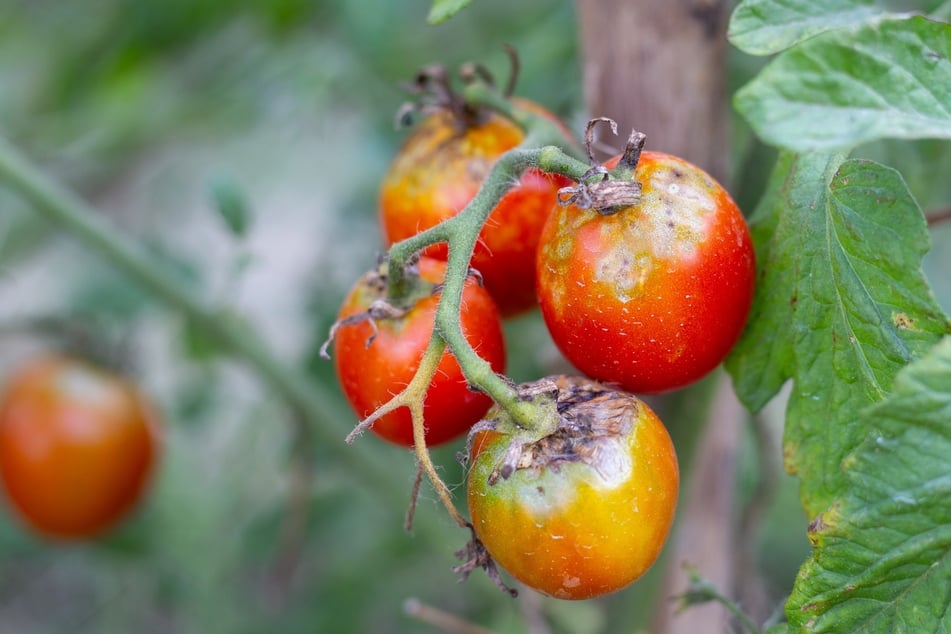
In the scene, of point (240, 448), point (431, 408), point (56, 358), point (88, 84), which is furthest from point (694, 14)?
point (240, 448)

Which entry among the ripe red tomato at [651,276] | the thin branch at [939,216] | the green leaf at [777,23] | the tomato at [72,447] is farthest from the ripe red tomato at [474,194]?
the tomato at [72,447]

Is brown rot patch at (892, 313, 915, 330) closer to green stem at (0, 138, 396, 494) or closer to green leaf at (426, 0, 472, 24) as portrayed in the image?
green leaf at (426, 0, 472, 24)

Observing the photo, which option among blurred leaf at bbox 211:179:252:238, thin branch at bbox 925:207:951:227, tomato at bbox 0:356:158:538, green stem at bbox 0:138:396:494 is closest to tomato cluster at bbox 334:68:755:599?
thin branch at bbox 925:207:951:227

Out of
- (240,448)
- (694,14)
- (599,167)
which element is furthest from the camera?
(240,448)

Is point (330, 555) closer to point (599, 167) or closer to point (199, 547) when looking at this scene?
point (199, 547)

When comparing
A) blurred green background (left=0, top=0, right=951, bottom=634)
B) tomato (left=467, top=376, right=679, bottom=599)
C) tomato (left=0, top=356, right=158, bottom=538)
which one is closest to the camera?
tomato (left=467, top=376, right=679, bottom=599)

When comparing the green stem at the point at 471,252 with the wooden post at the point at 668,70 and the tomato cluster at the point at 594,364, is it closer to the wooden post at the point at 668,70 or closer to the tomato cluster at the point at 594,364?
the tomato cluster at the point at 594,364
